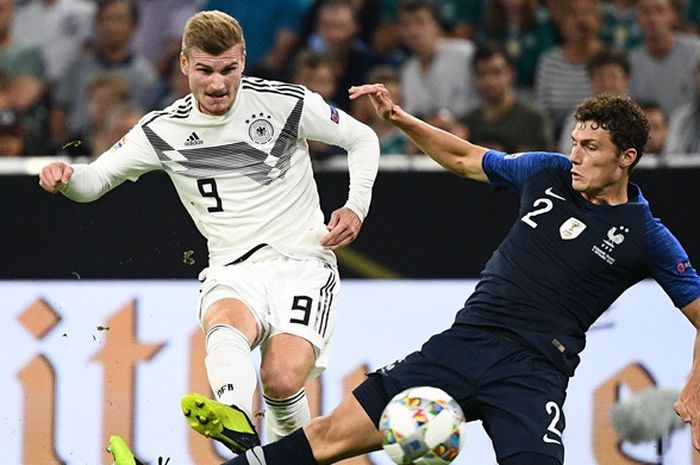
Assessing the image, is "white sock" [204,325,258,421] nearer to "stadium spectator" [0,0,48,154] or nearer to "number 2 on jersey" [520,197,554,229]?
"number 2 on jersey" [520,197,554,229]

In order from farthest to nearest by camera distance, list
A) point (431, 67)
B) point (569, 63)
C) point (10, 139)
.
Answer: point (431, 67), point (569, 63), point (10, 139)

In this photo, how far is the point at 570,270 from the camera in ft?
19.4

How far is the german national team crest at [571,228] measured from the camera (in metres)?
5.94

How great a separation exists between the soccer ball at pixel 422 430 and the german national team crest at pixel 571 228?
0.95 m

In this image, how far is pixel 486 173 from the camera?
20.4ft

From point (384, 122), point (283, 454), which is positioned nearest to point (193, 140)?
point (283, 454)

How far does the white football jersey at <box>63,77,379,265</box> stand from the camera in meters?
6.42

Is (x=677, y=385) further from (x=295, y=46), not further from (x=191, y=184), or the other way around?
(x=295, y=46)

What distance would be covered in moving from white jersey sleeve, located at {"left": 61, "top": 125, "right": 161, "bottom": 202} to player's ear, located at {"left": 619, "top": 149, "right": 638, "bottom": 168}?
204cm

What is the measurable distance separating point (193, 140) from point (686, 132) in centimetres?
445

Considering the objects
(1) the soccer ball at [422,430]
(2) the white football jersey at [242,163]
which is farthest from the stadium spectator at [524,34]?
(1) the soccer ball at [422,430]

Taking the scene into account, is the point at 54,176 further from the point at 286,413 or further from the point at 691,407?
the point at 691,407

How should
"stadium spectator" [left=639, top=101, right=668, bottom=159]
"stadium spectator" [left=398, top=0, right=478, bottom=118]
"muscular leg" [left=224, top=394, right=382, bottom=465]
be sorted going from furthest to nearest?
"stadium spectator" [left=398, top=0, right=478, bottom=118]
"stadium spectator" [left=639, top=101, right=668, bottom=159]
"muscular leg" [left=224, top=394, right=382, bottom=465]

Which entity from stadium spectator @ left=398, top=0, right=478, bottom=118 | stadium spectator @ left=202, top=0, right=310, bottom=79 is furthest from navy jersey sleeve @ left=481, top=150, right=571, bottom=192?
stadium spectator @ left=202, top=0, right=310, bottom=79
